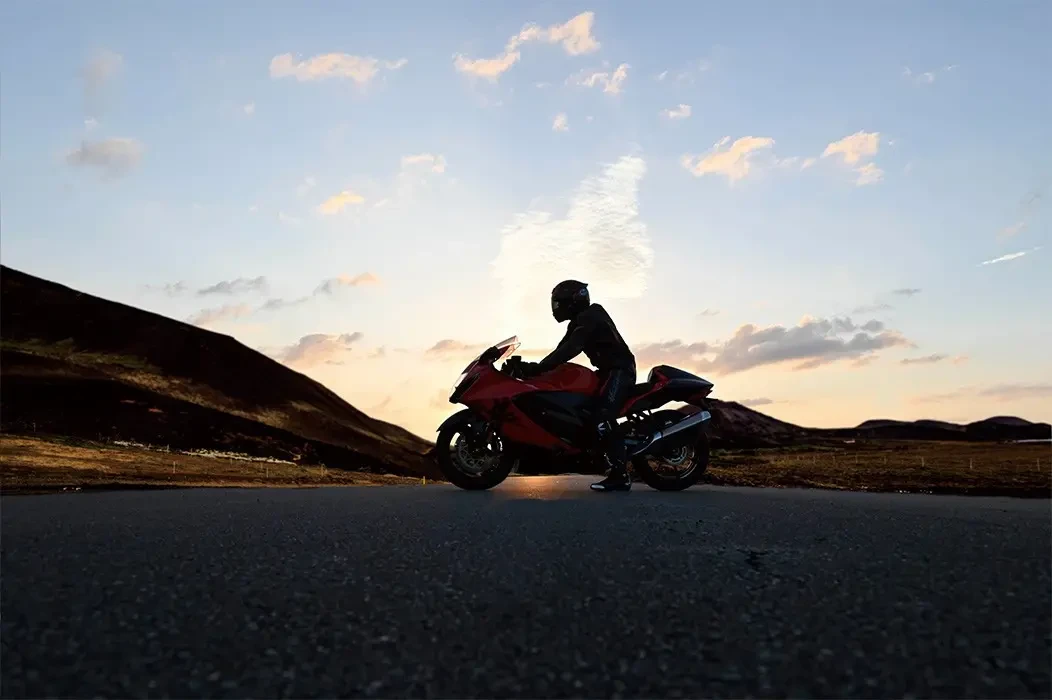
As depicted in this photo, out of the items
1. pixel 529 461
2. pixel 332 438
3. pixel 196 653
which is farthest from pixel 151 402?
pixel 196 653

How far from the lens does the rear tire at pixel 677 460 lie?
9508 millimetres

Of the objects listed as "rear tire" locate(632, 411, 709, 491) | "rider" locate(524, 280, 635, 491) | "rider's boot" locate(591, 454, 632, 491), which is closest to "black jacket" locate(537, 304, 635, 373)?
"rider" locate(524, 280, 635, 491)

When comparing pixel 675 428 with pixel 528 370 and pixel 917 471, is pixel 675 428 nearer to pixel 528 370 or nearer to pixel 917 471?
pixel 528 370

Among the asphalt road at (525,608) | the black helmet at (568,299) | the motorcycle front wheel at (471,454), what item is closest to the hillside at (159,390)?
the motorcycle front wheel at (471,454)

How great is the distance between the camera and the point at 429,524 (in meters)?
5.55

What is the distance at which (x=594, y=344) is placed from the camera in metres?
9.34

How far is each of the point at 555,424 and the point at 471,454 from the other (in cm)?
98

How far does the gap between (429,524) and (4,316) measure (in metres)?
21.2

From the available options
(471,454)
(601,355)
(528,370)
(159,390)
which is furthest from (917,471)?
(159,390)

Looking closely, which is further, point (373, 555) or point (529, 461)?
point (529, 461)

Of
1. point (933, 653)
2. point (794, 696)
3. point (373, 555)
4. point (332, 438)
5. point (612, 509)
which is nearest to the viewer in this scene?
point (794, 696)

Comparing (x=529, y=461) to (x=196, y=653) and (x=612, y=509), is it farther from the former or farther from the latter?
(x=196, y=653)

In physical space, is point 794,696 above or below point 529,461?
below

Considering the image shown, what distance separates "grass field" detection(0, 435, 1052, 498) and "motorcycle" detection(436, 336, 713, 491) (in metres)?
1.05
